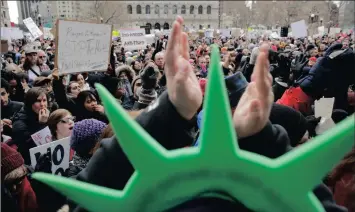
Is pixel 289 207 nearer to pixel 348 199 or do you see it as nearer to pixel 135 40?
pixel 348 199

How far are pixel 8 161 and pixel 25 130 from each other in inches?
56.1

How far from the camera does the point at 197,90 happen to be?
3.14 ft

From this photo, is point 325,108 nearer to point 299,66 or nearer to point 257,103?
point 299,66

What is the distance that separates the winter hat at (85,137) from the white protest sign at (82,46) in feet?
6.11

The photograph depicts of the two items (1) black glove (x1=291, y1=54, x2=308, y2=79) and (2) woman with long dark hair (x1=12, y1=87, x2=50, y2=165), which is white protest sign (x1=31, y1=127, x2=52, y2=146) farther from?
→ (1) black glove (x1=291, y1=54, x2=308, y2=79)

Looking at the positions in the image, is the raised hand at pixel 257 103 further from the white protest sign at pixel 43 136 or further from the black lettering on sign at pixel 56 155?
the white protest sign at pixel 43 136

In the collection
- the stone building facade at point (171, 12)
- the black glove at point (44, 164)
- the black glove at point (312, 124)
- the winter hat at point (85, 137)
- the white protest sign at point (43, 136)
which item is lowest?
the black glove at point (44, 164)

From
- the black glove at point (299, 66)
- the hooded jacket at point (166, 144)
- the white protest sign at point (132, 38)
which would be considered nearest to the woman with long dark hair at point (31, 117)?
the black glove at point (299, 66)

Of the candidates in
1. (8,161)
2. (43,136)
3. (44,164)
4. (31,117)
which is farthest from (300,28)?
(8,161)

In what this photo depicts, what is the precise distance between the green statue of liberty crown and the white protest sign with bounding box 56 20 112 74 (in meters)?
3.53

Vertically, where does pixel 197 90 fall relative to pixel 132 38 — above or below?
above

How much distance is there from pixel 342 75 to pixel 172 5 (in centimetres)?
8404

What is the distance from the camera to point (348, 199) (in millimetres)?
1797

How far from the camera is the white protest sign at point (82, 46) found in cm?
434
